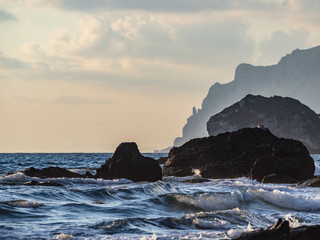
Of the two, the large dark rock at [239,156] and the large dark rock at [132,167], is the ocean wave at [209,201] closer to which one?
the large dark rock at [132,167]

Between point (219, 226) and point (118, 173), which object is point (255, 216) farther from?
point (118, 173)

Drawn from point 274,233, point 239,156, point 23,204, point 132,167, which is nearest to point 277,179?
point 239,156

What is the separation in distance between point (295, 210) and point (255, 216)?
14.6 feet

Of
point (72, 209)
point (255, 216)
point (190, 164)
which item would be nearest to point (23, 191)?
point (72, 209)

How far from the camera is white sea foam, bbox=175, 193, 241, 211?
24.6 metres

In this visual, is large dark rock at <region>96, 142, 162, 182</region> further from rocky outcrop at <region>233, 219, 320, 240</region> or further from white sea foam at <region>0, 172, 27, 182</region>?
rocky outcrop at <region>233, 219, 320, 240</region>

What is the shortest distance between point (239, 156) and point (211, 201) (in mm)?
21307

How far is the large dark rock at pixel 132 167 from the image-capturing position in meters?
38.9

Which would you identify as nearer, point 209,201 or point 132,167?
point 209,201

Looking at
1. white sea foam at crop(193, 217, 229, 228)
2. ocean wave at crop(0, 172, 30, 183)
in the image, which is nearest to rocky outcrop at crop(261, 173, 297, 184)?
ocean wave at crop(0, 172, 30, 183)

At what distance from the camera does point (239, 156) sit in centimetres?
4597

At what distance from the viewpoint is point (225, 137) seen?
4769 centimetres

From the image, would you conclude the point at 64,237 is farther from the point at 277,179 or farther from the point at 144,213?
the point at 277,179

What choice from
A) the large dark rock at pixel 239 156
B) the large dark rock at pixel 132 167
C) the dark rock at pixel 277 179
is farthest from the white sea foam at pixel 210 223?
the large dark rock at pixel 239 156
